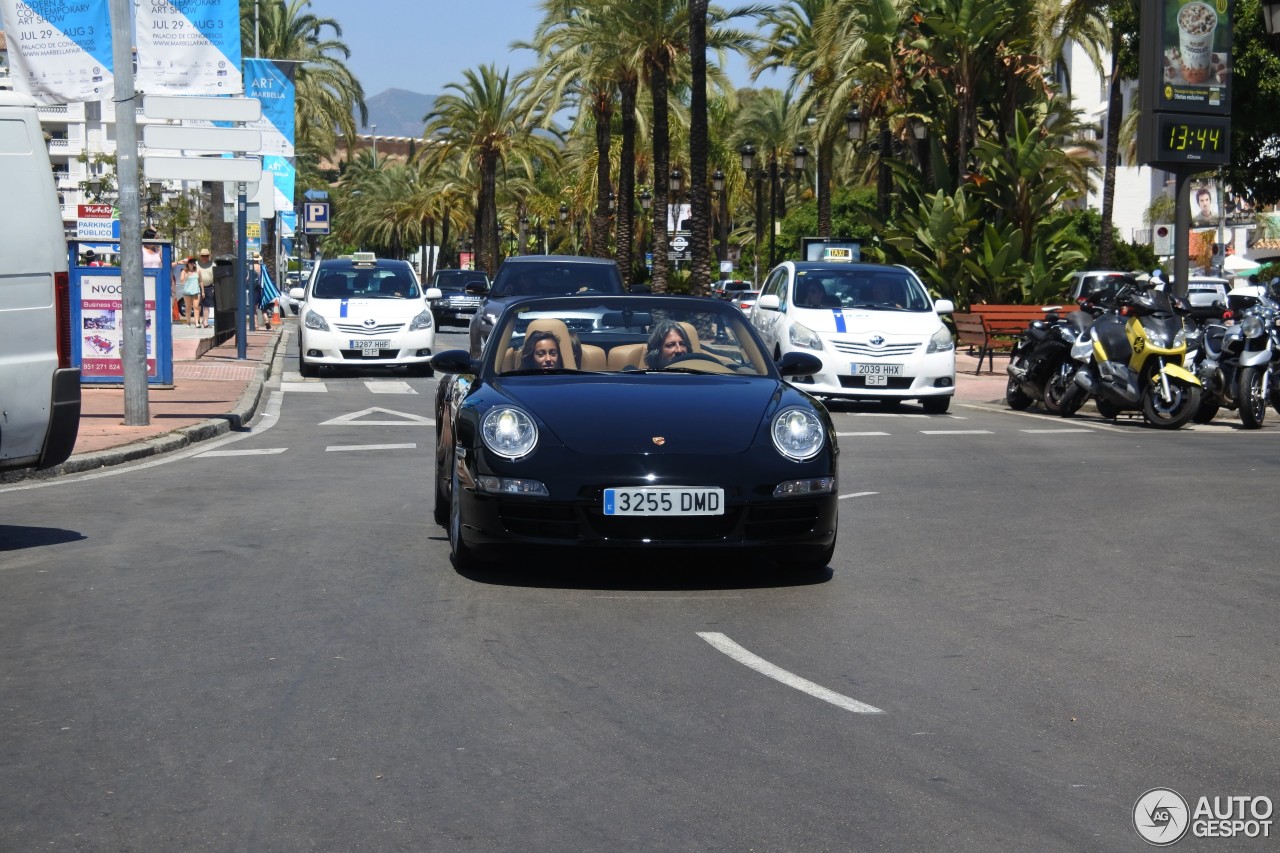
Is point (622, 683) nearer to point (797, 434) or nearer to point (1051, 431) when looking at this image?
point (797, 434)

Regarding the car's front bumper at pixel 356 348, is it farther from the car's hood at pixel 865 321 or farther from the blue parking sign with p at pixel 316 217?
the blue parking sign with p at pixel 316 217

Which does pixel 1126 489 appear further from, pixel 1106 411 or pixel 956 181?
pixel 956 181

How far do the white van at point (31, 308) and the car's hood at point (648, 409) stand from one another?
2.57m

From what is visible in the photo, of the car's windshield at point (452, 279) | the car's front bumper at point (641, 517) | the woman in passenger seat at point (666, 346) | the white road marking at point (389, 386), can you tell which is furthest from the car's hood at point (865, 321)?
the car's windshield at point (452, 279)

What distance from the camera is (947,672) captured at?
651 centimetres

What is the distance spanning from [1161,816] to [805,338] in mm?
15400

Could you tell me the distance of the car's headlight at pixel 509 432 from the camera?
796cm

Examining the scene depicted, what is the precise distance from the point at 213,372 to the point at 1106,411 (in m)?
13.0

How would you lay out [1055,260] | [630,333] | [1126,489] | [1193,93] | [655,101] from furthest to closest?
[655,101] → [1055,260] → [1193,93] → [1126,489] → [630,333]

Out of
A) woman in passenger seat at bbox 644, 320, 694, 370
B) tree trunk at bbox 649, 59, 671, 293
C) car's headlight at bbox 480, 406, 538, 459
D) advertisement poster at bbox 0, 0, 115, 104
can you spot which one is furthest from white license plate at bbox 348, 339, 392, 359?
tree trunk at bbox 649, 59, 671, 293

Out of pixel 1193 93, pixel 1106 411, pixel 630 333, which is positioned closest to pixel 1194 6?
pixel 1193 93

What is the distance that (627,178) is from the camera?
5156cm

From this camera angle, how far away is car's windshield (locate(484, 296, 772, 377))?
359 inches

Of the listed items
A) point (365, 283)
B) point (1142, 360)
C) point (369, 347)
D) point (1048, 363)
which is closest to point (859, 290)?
point (1048, 363)
